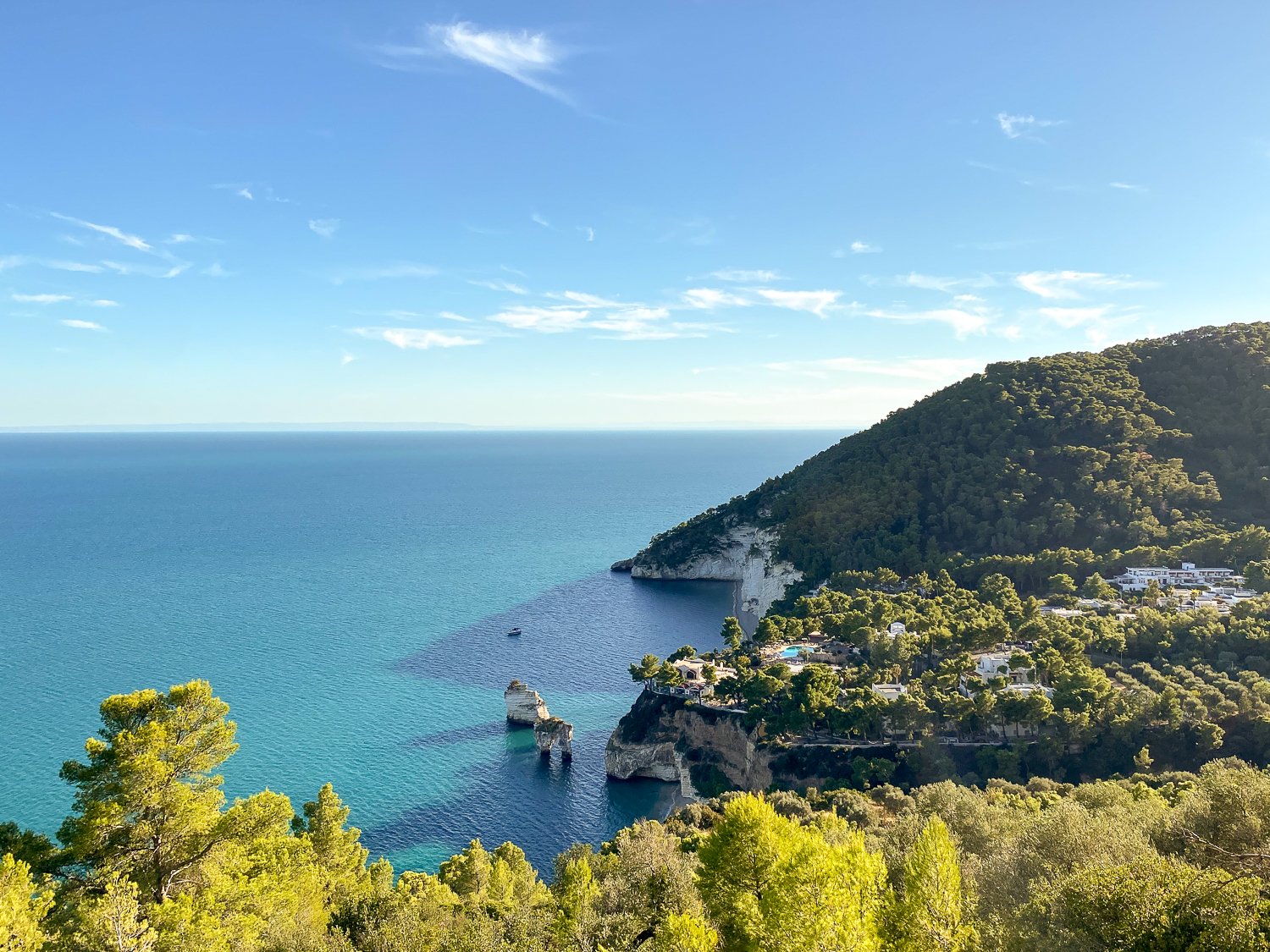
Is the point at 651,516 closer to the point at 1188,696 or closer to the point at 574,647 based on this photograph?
the point at 574,647

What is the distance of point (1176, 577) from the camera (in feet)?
214

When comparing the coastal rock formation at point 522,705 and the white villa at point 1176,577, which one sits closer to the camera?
the coastal rock formation at point 522,705

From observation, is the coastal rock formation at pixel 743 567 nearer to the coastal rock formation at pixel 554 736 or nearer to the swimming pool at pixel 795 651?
the swimming pool at pixel 795 651

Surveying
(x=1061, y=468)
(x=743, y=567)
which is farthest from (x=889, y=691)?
(x=743, y=567)

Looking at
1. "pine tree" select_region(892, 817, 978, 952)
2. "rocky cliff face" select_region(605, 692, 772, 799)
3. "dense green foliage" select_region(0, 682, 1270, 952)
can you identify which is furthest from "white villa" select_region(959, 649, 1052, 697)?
"pine tree" select_region(892, 817, 978, 952)

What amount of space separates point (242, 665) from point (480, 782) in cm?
3491

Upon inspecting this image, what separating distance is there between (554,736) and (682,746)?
35.0 feet

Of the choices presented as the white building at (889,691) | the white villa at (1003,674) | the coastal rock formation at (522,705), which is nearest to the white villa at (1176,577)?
the white villa at (1003,674)

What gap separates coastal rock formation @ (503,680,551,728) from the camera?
5956 cm

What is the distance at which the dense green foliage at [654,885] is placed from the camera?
14.9 metres

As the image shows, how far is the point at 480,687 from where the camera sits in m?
67.2

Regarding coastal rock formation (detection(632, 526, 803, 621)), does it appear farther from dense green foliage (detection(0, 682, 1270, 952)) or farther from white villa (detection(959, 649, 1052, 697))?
dense green foliage (detection(0, 682, 1270, 952))

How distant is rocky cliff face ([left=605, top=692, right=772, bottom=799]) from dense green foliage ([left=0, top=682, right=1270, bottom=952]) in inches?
938

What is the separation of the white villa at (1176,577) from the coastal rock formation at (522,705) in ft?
185
